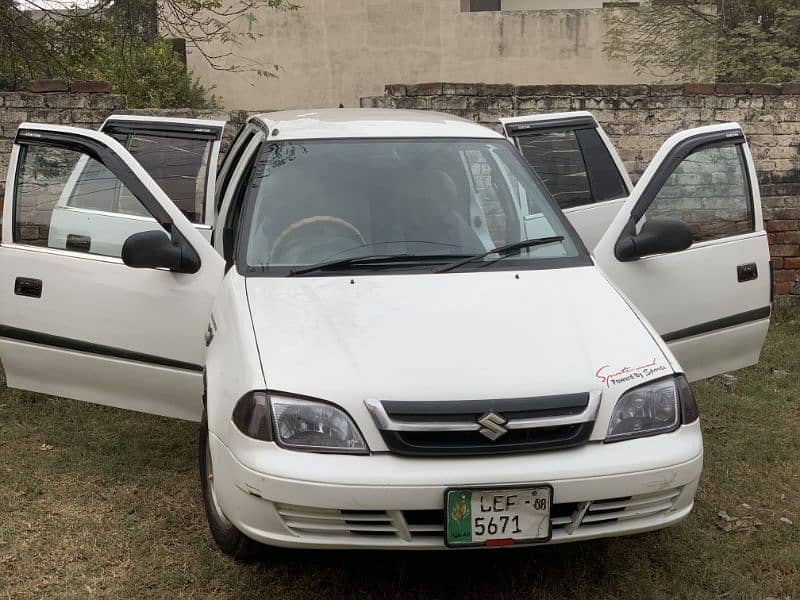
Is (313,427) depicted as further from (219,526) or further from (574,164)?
(574,164)

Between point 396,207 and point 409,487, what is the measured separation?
1428 mm

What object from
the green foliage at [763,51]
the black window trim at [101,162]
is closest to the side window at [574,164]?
the black window trim at [101,162]

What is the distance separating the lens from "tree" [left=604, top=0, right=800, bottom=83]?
16.2m

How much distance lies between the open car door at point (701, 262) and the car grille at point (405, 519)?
1.32m

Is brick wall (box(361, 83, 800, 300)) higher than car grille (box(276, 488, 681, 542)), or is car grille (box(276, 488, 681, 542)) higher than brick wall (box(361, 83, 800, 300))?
brick wall (box(361, 83, 800, 300))

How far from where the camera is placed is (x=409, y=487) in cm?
279

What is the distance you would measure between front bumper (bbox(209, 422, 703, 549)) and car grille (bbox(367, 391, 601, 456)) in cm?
3

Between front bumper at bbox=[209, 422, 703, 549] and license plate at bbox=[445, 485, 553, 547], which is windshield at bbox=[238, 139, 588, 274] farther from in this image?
license plate at bbox=[445, 485, 553, 547]

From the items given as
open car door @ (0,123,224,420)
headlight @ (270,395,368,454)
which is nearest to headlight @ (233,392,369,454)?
headlight @ (270,395,368,454)

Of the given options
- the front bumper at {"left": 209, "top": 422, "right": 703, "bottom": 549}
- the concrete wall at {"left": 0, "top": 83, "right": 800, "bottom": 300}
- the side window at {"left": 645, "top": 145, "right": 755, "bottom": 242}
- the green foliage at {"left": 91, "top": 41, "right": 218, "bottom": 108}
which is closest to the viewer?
the front bumper at {"left": 209, "top": 422, "right": 703, "bottom": 549}

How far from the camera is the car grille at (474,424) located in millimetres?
2852

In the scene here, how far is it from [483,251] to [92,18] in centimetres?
612

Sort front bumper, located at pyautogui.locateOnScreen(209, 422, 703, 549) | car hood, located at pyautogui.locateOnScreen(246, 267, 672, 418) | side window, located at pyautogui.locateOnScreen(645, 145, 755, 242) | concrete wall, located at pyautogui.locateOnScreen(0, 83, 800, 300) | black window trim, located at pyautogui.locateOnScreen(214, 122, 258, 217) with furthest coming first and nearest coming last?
1. concrete wall, located at pyautogui.locateOnScreen(0, 83, 800, 300)
2. black window trim, located at pyautogui.locateOnScreen(214, 122, 258, 217)
3. side window, located at pyautogui.locateOnScreen(645, 145, 755, 242)
4. car hood, located at pyautogui.locateOnScreen(246, 267, 672, 418)
5. front bumper, located at pyautogui.locateOnScreen(209, 422, 703, 549)

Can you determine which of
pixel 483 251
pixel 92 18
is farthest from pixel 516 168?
pixel 92 18
